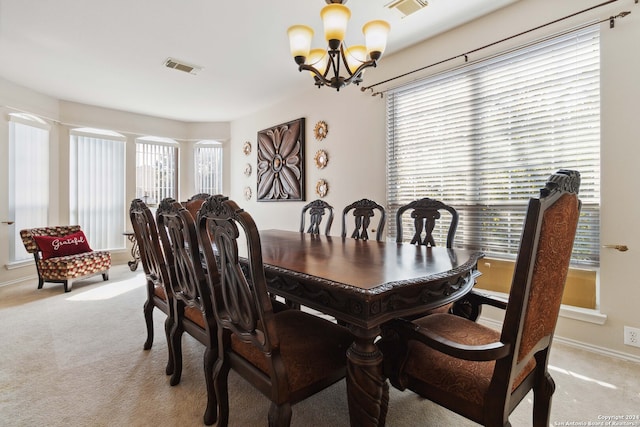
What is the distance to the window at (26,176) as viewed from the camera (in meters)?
4.30

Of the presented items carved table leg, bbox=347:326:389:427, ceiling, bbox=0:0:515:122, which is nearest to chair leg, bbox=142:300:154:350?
carved table leg, bbox=347:326:389:427

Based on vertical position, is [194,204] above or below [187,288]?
above

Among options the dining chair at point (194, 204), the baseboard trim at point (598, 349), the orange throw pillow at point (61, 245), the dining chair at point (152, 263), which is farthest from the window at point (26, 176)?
the baseboard trim at point (598, 349)

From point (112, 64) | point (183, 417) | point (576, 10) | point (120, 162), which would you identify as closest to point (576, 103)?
point (576, 10)

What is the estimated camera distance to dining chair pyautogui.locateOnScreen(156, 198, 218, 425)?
1483mm

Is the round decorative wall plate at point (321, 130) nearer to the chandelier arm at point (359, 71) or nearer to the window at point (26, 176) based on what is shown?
the chandelier arm at point (359, 71)

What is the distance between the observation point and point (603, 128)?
87.0 inches

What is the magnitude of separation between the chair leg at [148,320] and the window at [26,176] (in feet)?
11.7

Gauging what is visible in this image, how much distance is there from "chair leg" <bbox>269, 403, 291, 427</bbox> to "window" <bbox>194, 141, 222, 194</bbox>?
5743mm

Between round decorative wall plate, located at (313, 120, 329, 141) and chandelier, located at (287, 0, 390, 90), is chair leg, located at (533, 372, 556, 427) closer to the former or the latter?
chandelier, located at (287, 0, 390, 90)

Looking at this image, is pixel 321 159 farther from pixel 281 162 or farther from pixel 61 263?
pixel 61 263

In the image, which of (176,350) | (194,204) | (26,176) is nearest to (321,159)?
(194,204)

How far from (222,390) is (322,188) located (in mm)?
3106

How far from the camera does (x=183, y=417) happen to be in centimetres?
157
